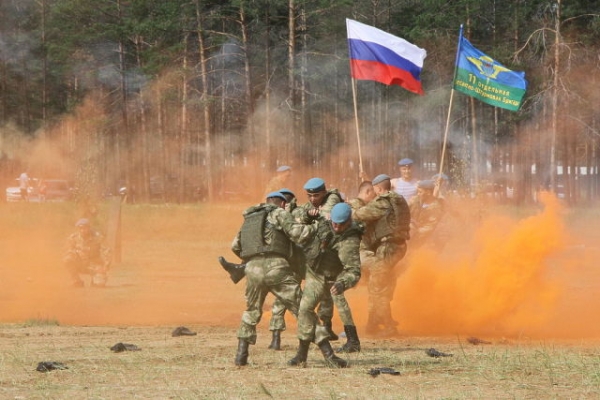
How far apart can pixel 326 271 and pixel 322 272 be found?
0.13 feet

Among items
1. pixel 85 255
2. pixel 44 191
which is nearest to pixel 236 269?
pixel 85 255

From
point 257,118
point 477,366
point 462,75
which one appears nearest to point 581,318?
point 462,75

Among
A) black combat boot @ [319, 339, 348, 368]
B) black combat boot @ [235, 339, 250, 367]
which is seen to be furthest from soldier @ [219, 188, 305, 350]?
black combat boot @ [319, 339, 348, 368]

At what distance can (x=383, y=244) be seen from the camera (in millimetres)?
13945

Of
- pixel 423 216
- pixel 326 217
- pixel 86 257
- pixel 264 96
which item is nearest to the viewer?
pixel 326 217

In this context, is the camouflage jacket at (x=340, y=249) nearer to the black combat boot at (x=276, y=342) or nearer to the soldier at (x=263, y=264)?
the soldier at (x=263, y=264)

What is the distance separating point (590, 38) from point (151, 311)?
101ft

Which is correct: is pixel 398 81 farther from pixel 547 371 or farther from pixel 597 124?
pixel 597 124

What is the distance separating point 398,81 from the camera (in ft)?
60.9

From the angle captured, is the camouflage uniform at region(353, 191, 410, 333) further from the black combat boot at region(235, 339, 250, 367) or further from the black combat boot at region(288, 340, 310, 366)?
the black combat boot at region(235, 339, 250, 367)

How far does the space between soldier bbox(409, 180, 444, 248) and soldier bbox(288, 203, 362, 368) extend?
5.37m

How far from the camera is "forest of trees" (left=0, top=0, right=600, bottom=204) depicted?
138ft

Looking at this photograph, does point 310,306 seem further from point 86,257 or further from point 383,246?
point 86,257

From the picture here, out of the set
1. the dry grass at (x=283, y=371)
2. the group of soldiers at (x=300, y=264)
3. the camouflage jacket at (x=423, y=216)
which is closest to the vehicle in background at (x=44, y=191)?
the camouflage jacket at (x=423, y=216)
